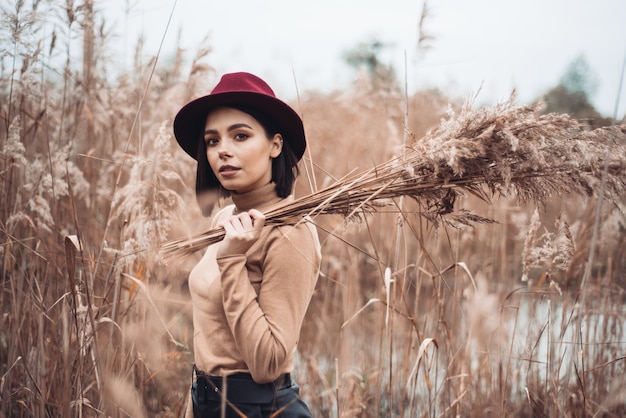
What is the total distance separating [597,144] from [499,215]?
1.88m

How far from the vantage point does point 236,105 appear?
1473 mm

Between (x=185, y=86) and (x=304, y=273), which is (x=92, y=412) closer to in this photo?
(x=304, y=273)

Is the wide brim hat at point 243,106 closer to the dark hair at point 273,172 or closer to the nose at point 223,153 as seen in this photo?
the dark hair at point 273,172

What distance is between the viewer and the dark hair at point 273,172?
4.99ft

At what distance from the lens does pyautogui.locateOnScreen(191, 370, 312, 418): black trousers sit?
135 centimetres

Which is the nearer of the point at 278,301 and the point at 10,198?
the point at 278,301

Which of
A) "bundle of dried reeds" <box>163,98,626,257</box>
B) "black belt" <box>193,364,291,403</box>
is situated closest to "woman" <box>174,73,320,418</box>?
"black belt" <box>193,364,291,403</box>

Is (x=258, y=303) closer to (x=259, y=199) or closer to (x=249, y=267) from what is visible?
(x=249, y=267)

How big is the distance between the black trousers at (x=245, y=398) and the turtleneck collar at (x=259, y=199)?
0.46 meters

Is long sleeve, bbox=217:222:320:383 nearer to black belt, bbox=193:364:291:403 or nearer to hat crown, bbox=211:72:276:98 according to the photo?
black belt, bbox=193:364:291:403

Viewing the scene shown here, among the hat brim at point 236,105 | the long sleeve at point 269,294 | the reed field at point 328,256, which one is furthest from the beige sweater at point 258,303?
the hat brim at point 236,105

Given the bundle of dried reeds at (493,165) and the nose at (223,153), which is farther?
the nose at (223,153)

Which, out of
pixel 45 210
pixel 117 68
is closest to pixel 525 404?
pixel 45 210

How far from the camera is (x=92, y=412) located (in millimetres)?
1639
